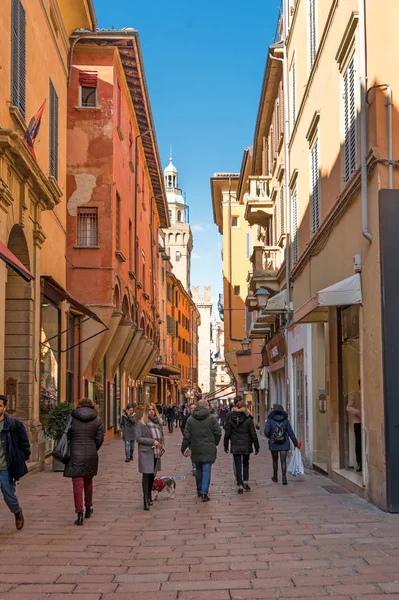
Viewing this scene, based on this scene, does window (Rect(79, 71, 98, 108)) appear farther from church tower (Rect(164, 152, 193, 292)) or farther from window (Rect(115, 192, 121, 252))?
church tower (Rect(164, 152, 193, 292))

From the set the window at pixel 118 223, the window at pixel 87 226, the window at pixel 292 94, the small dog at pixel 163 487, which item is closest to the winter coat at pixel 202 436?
the small dog at pixel 163 487

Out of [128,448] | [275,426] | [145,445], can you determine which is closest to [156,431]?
[145,445]

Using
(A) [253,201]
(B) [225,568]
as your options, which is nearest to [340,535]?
(B) [225,568]

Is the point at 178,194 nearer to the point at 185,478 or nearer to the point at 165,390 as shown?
the point at 165,390

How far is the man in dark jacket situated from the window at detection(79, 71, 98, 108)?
20552 millimetres

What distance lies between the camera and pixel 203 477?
12.8 m

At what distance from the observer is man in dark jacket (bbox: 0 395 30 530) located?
9.15 m

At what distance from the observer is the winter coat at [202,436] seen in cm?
1281

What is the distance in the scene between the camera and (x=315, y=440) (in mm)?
17672

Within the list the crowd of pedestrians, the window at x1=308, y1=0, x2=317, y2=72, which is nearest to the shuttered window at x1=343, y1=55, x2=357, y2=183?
the window at x1=308, y1=0, x2=317, y2=72

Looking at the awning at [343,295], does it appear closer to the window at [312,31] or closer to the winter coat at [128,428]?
the window at [312,31]

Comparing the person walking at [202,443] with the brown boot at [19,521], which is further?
the person walking at [202,443]

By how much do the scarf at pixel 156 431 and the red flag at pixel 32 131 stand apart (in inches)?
253

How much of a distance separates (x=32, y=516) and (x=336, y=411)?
20.5 ft
